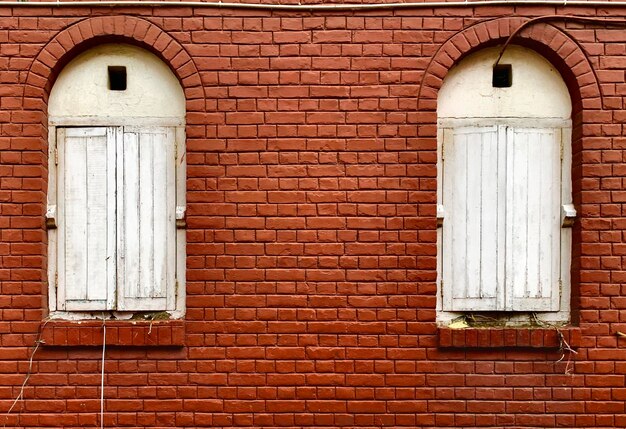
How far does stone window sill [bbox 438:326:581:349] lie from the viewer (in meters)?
3.73

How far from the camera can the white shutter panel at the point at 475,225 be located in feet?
12.8

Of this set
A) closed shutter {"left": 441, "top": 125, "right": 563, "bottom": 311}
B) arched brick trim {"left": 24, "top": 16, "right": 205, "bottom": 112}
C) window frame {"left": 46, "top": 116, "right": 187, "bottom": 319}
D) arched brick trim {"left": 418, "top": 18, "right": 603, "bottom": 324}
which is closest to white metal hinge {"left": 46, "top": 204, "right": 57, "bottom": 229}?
window frame {"left": 46, "top": 116, "right": 187, "bottom": 319}

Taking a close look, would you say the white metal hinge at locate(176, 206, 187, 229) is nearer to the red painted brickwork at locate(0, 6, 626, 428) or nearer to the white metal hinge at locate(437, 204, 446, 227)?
the red painted brickwork at locate(0, 6, 626, 428)

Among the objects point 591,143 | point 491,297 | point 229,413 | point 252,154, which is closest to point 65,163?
point 252,154

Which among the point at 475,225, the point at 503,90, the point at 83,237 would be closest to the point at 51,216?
the point at 83,237

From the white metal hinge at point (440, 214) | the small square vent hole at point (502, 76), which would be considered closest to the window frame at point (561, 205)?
the white metal hinge at point (440, 214)

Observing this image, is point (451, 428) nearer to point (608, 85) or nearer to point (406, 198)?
point (406, 198)

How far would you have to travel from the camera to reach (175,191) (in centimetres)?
391

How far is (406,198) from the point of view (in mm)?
3785

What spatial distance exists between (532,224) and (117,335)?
3185mm

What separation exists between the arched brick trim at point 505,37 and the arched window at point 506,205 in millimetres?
154

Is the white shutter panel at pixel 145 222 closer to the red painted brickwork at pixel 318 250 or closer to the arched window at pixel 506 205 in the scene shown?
the red painted brickwork at pixel 318 250

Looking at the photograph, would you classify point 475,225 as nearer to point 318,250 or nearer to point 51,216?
point 318,250

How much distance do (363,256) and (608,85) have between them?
218cm
